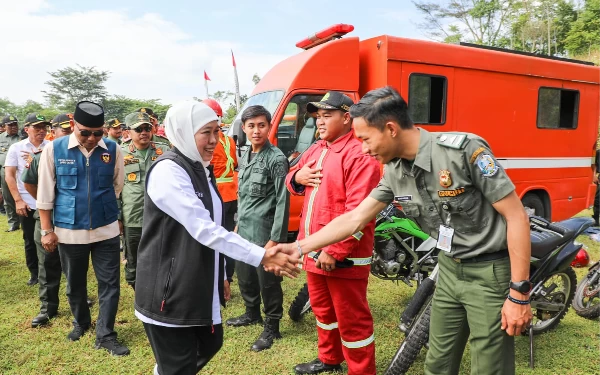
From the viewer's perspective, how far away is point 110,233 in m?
3.44

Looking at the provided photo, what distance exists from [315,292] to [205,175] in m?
1.27

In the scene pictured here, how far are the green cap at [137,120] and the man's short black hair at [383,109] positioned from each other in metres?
2.79

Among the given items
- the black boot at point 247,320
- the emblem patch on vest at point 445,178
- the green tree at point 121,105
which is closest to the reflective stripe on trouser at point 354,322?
the emblem patch on vest at point 445,178

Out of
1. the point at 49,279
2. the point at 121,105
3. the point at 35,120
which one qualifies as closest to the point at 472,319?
the point at 49,279

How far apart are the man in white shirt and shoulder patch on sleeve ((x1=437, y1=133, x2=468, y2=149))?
13.8 feet

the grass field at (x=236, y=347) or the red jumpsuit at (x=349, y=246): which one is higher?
the red jumpsuit at (x=349, y=246)

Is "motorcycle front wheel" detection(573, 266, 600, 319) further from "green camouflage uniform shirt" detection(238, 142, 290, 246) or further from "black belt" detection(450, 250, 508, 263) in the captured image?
"green camouflage uniform shirt" detection(238, 142, 290, 246)

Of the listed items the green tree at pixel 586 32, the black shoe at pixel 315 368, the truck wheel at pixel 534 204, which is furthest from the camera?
the green tree at pixel 586 32

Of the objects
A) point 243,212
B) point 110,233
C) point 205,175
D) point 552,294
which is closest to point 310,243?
point 205,175

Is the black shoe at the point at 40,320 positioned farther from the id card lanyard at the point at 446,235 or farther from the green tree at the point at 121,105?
the green tree at the point at 121,105

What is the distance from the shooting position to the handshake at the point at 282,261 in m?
2.21

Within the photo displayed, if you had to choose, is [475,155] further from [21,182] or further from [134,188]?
[21,182]

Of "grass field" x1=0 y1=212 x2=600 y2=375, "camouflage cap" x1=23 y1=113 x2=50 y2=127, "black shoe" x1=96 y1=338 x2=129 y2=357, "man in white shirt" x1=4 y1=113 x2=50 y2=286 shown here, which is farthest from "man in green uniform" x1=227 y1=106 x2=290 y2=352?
"camouflage cap" x1=23 y1=113 x2=50 y2=127

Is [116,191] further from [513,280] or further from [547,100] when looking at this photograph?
[547,100]
